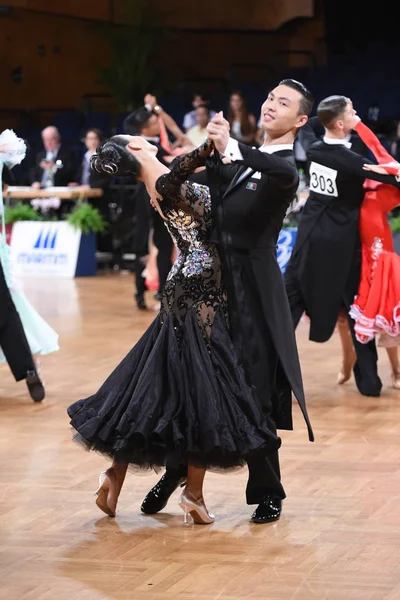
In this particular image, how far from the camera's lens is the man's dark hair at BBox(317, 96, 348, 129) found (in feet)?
18.4

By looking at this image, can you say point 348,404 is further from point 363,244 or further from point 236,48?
point 236,48

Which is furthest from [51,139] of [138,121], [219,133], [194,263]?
[219,133]

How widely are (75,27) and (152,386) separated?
12558 mm

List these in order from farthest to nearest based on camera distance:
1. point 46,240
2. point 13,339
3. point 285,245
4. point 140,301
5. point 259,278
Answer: point 46,240 → point 285,245 → point 140,301 → point 13,339 → point 259,278

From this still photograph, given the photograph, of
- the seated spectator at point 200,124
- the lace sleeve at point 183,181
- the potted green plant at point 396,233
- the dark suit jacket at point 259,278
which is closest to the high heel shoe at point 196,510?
the dark suit jacket at point 259,278

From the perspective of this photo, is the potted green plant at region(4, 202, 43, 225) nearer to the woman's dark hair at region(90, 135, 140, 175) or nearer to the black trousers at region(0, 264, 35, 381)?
the black trousers at region(0, 264, 35, 381)

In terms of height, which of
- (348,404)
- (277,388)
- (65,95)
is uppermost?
(65,95)

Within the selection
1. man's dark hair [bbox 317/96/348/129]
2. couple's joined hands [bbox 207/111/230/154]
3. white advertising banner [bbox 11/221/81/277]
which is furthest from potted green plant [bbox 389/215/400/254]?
couple's joined hands [bbox 207/111/230/154]

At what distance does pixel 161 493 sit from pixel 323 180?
102 inches

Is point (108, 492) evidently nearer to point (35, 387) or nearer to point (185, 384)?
point (185, 384)

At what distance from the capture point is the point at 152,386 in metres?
3.51

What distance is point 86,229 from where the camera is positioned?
463 inches

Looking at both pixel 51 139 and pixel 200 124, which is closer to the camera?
pixel 200 124

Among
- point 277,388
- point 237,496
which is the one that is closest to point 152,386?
point 277,388
